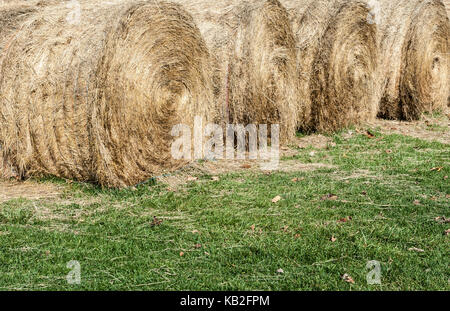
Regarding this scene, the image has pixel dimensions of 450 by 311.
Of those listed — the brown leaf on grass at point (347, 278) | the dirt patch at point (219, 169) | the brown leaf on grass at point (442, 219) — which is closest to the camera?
the brown leaf on grass at point (347, 278)

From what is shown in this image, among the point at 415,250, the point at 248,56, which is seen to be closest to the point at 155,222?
the point at 415,250

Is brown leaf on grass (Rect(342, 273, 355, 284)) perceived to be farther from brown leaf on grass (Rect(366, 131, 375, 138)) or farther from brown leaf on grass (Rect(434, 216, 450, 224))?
brown leaf on grass (Rect(366, 131, 375, 138))

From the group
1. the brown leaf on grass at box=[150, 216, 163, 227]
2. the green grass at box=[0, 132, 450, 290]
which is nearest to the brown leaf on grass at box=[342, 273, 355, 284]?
the green grass at box=[0, 132, 450, 290]

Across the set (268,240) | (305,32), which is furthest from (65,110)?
(305,32)

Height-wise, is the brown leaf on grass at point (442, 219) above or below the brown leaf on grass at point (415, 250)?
above

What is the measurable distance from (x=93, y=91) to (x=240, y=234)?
253cm

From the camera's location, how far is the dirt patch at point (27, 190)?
20.3 ft

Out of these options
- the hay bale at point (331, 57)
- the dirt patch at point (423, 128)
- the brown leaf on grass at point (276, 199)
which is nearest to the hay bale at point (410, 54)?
the dirt patch at point (423, 128)

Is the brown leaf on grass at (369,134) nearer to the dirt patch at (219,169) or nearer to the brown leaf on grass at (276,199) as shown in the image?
the dirt patch at (219,169)

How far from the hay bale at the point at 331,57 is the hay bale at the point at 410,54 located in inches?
34.8

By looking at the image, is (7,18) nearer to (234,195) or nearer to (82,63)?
(82,63)

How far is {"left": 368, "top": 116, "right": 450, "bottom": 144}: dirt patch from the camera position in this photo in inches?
387

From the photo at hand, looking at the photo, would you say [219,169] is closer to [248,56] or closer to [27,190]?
[248,56]

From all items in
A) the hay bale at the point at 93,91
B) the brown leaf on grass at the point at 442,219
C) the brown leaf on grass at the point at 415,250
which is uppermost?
the hay bale at the point at 93,91
